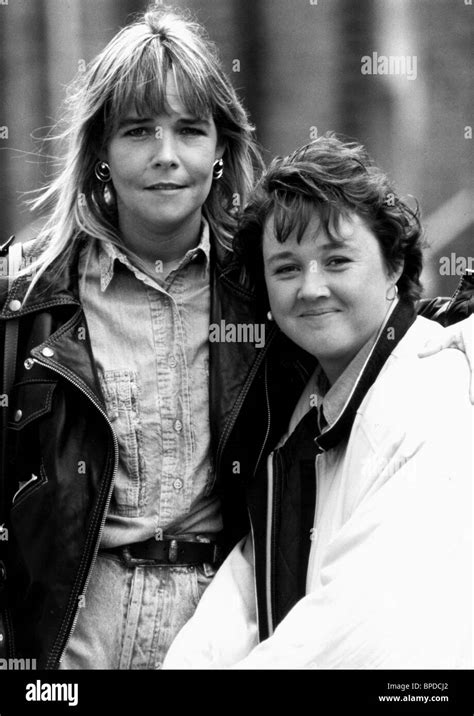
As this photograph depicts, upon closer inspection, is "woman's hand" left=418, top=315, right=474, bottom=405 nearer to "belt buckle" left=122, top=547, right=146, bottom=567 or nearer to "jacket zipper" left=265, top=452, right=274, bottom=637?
"jacket zipper" left=265, top=452, right=274, bottom=637

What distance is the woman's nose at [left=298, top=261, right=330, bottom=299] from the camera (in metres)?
2.23

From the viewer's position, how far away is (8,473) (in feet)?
7.97

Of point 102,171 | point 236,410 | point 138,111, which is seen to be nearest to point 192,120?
point 138,111

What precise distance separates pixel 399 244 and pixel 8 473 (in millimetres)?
1006

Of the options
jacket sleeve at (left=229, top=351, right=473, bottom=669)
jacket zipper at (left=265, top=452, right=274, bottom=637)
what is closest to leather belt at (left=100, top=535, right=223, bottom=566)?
jacket zipper at (left=265, top=452, right=274, bottom=637)


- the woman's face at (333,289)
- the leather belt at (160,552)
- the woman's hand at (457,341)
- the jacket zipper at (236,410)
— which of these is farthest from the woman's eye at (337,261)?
the leather belt at (160,552)

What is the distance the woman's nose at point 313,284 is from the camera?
2.23 metres

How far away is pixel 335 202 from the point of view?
7.45 ft

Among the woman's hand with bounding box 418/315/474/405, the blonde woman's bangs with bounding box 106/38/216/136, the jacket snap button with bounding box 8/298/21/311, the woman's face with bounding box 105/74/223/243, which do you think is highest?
the blonde woman's bangs with bounding box 106/38/216/136

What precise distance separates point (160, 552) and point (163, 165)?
853 millimetres

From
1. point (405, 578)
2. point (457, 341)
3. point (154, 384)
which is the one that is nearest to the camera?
point (405, 578)

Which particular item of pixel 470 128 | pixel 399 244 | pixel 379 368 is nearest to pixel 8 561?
pixel 379 368

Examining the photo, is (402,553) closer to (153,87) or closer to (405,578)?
(405,578)

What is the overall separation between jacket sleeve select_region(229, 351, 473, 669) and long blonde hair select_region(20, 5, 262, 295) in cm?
88
